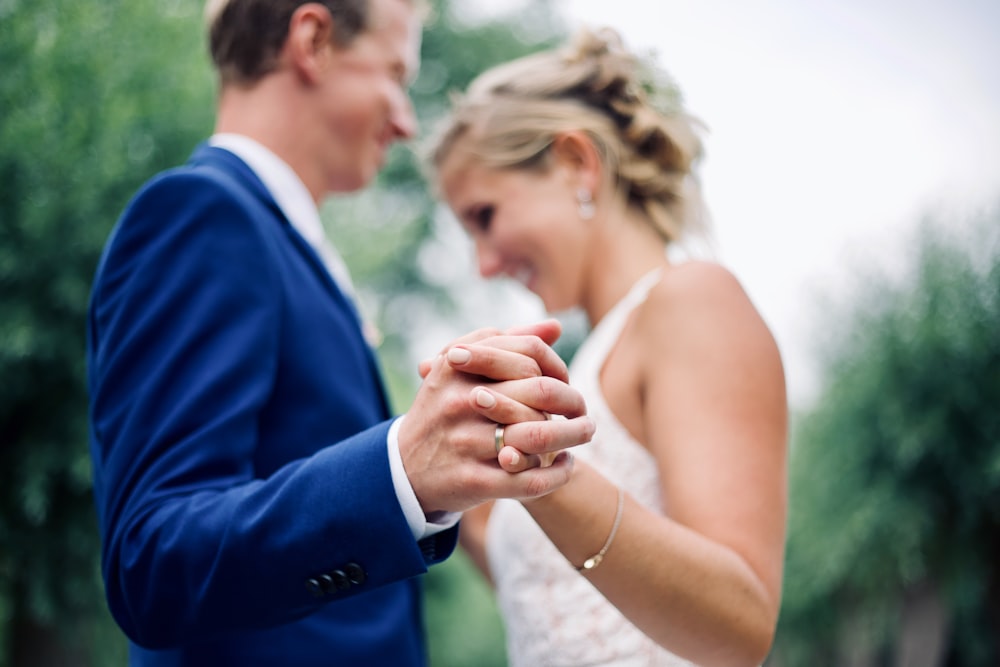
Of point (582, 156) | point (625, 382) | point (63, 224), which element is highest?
point (582, 156)

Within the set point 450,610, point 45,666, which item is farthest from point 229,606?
point 450,610

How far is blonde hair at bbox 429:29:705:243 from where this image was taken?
232 centimetres

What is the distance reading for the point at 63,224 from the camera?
3584mm

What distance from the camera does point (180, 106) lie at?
Result: 416 centimetres

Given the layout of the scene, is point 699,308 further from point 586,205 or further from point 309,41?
point 309,41

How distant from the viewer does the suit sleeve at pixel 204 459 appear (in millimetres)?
1142

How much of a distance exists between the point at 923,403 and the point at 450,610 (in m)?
7.93

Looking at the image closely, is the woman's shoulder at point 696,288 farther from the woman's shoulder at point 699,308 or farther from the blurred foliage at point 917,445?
the blurred foliage at point 917,445

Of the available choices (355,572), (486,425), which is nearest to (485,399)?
(486,425)

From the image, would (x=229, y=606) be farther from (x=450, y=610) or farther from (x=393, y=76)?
(x=450, y=610)

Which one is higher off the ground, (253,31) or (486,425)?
(253,31)

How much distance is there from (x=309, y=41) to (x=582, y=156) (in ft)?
2.51

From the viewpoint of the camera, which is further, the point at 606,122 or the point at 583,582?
the point at 606,122

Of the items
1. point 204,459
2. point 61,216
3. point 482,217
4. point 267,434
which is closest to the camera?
point 204,459
